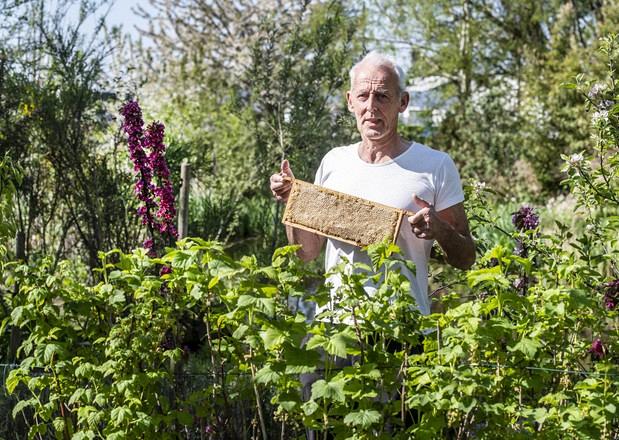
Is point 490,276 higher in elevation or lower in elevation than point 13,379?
higher

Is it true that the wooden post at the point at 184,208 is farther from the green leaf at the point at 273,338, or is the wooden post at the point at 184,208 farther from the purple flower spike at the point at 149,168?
the green leaf at the point at 273,338

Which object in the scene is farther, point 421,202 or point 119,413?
point 421,202

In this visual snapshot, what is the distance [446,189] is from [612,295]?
3.24 feet

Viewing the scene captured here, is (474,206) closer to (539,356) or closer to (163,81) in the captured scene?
(539,356)

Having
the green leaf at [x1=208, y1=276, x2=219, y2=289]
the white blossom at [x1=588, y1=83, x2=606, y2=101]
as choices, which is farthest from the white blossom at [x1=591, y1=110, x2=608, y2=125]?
the green leaf at [x1=208, y1=276, x2=219, y2=289]

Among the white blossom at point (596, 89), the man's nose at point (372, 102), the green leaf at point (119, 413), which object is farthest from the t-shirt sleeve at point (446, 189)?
the green leaf at point (119, 413)

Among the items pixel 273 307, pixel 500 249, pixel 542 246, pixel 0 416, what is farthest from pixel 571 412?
pixel 0 416

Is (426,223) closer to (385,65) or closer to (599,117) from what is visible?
(385,65)

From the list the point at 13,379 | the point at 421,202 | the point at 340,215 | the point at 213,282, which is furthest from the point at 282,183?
the point at 13,379

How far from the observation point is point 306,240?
10.2 ft

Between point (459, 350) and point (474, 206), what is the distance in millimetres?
2082

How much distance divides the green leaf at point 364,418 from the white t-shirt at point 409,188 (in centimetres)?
63

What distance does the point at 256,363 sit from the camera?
2.56 meters

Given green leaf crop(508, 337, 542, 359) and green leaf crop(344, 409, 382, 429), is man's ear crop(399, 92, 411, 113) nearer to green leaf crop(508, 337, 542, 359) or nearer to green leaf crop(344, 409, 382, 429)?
green leaf crop(508, 337, 542, 359)
